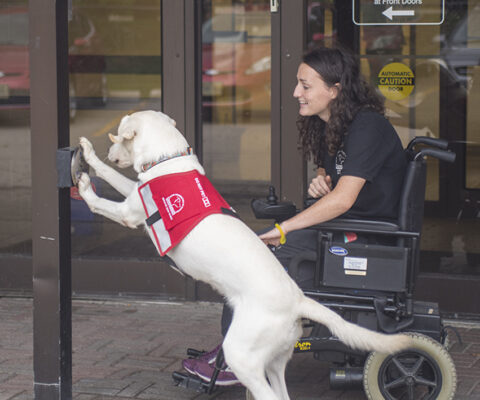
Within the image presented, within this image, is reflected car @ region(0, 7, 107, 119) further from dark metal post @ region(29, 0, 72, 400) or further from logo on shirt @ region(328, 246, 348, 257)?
logo on shirt @ region(328, 246, 348, 257)

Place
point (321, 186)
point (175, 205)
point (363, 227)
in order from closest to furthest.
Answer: point (175, 205) < point (363, 227) < point (321, 186)

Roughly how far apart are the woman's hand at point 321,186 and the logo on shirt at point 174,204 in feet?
2.90

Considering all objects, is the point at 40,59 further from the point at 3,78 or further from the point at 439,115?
the point at 439,115

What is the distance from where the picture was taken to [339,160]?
14.3ft

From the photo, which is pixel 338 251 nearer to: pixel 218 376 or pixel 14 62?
pixel 218 376

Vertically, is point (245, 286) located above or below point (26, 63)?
below

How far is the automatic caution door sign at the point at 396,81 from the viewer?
19.8 feet

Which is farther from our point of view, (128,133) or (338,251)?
(338,251)

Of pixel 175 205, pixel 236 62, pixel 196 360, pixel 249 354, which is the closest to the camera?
pixel 249 354

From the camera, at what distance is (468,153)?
6.03 metres

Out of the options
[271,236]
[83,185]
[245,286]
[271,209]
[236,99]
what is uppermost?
[236,99]

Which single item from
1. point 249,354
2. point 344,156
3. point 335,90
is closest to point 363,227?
point 344,156

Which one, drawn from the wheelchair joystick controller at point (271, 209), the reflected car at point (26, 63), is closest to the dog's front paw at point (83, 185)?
the wheelchair joystick controller at point (271, 209)

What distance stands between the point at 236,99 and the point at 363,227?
2554 mm
